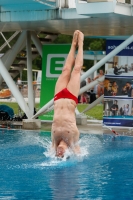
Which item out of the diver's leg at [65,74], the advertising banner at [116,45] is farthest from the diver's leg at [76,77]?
the advertising banner at [116,45]

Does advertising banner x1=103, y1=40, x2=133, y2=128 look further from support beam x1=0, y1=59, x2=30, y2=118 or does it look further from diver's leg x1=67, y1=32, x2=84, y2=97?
diver's leg x1=67, y1=32, x2=84, y2=97

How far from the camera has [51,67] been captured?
24688 millimetres

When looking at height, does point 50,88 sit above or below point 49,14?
below

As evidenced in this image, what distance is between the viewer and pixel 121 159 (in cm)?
1464

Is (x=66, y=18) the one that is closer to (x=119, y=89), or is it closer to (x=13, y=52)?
(x=119, y=89)

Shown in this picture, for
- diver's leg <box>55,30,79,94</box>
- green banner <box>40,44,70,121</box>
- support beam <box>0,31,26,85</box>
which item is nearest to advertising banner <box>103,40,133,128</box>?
green banner <box>40,44,70,121</box>

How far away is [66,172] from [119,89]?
9.80 meters

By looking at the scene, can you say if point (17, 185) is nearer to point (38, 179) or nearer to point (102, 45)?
point (38, 179)

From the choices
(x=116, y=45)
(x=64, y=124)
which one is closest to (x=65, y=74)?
(x=64, y=124)

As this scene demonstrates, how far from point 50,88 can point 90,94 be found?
15.2 metres

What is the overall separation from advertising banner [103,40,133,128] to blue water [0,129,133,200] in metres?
3.93

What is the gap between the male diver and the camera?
45.1ft

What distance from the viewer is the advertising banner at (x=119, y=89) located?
72.3ft

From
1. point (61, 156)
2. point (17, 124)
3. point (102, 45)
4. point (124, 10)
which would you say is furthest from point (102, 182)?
point (102, 45)
